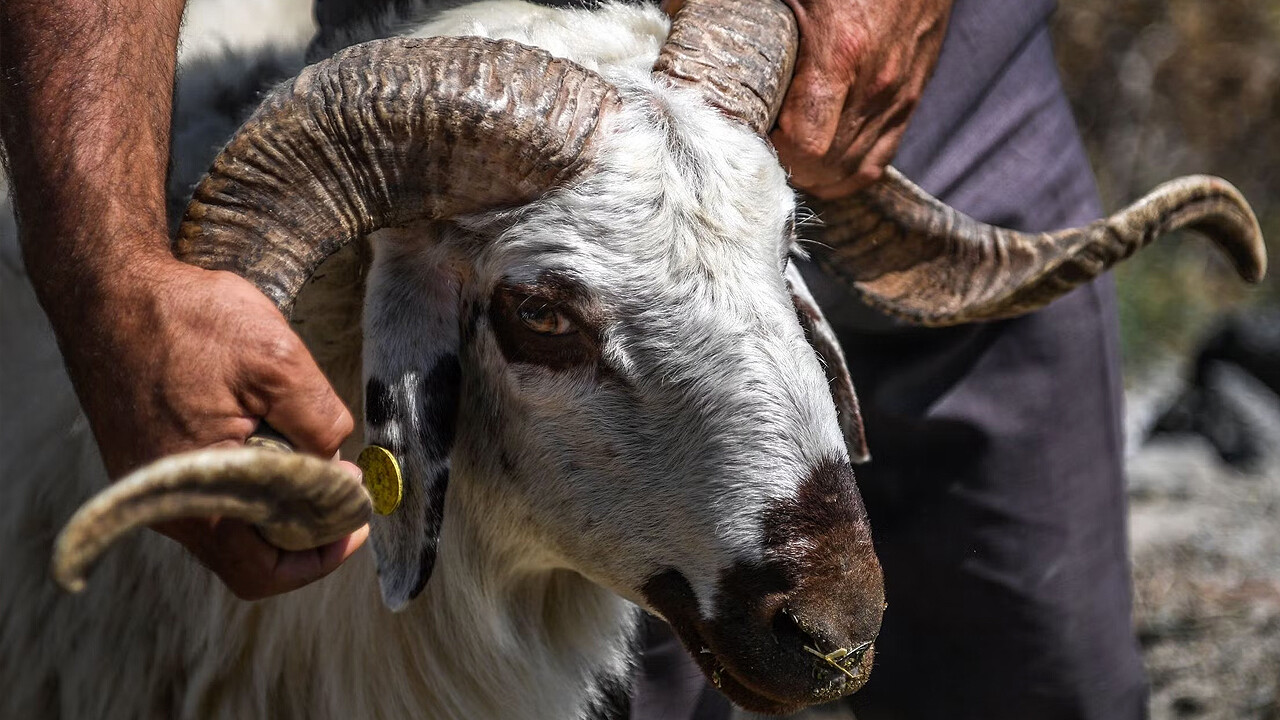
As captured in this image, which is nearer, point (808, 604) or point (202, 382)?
point (202, 382)

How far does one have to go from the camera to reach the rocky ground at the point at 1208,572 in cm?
541

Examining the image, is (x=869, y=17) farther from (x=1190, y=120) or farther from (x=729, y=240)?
(x=1190, y=120)

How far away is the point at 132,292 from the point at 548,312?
31.5 inches

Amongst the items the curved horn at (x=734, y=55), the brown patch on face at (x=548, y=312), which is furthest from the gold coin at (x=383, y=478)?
the curved horn at (x=734, y=55)

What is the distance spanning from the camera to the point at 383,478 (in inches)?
101

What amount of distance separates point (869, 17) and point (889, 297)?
0.79 m

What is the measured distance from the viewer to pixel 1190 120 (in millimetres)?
10328

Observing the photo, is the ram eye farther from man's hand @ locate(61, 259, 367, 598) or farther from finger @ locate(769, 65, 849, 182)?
finger @ locate(769, 65, 849, 182)

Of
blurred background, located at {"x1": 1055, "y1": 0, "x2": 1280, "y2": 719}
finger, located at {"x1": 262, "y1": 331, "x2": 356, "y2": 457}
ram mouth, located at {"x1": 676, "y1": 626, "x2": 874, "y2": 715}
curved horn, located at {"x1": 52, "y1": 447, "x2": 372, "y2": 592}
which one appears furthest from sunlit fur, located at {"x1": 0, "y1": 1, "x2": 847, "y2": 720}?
blurred background, located at {"x1": 1055, "y1": 0, "x2": 1280, "y2": 719}

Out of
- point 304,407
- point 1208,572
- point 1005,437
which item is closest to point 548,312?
point 304,407

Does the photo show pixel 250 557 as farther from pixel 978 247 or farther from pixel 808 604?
pixel 978 247

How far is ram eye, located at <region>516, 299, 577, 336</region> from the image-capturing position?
2.59m

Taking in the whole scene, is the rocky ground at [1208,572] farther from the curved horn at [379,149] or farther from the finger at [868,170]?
the curved horn at [379,149]

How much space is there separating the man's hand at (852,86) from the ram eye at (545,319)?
707 mm
